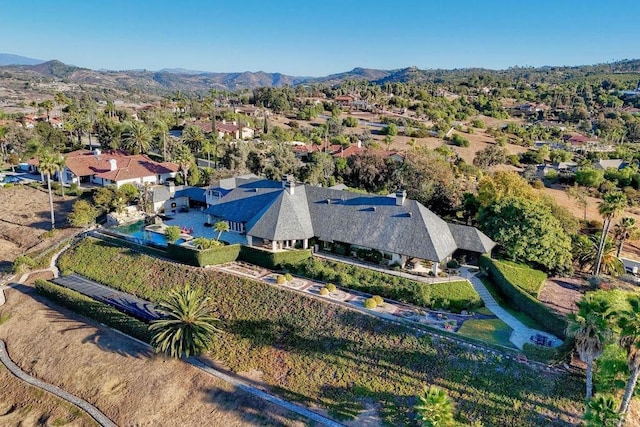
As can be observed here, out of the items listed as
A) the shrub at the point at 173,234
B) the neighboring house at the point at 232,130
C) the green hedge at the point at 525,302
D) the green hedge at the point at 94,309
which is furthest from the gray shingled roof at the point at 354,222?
the neighboring house at the point at 232,130

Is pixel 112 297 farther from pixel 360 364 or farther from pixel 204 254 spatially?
pixel 360 364

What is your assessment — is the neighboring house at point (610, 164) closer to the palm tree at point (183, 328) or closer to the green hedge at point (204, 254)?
the green hedge at point (204, 254)

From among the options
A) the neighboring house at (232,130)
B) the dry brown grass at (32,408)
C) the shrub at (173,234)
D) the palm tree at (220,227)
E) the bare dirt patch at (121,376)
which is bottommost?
the dry brown grass at (32,408)

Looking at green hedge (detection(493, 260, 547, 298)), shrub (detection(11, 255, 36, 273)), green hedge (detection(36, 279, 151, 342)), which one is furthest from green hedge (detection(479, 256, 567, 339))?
shrub (detection(11, 255, 36, 273))

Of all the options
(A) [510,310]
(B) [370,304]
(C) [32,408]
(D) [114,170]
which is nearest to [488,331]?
(A) [510,310]

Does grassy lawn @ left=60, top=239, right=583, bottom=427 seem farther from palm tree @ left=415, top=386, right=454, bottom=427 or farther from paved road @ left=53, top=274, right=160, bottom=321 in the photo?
paved road @ left=53, top=274, right=160, bottom=321
